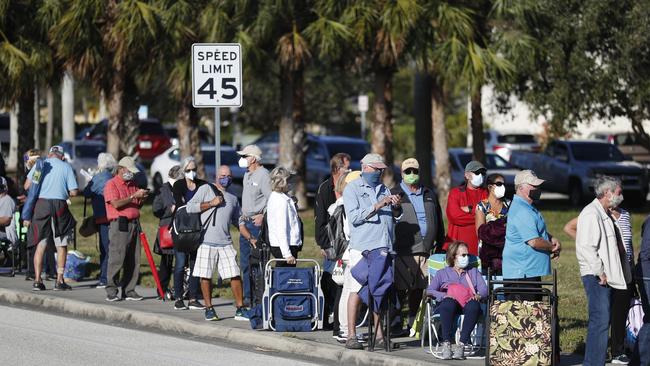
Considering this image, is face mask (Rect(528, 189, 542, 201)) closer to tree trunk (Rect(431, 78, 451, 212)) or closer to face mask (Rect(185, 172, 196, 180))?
face mask (Rect(185, 172, 196, 180))

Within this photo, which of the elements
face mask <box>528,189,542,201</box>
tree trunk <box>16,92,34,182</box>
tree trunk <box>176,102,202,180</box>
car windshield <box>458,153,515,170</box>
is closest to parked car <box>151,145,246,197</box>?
tree trunk <box>176,102,202,180</box>

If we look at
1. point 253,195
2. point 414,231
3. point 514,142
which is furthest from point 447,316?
point 514,142

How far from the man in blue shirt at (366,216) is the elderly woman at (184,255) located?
3.43 m

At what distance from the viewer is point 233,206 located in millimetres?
14812

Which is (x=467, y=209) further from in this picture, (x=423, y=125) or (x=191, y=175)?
(x=423, y=125)

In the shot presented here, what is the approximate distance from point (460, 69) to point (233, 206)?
1384cm

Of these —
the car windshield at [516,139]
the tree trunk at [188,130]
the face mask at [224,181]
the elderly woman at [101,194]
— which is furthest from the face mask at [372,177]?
the car windshield at [516,139]

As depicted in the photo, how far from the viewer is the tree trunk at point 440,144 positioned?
32281mm

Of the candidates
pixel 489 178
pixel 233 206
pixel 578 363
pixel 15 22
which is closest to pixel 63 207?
pixel 233 206

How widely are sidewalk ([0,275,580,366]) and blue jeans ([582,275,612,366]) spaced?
0.88 meters

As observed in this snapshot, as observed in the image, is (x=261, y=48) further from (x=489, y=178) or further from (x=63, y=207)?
(x=489, y=178)

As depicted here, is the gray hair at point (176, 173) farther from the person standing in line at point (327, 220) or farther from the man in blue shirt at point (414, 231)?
the man in blue shirt at point (414, 231)

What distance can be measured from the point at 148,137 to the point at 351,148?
13993 mm

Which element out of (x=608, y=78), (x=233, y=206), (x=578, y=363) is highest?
(x=608, y=78)
